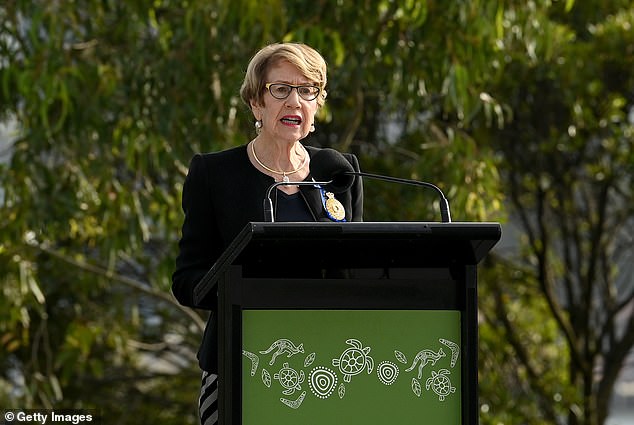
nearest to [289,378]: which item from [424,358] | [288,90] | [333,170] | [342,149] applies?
[424,358]

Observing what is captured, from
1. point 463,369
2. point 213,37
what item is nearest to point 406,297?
point 463,369

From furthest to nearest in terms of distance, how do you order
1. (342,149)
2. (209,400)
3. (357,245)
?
(342,149), (209,400), (357,245)

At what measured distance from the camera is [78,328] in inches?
365

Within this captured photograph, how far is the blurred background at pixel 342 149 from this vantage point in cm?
731

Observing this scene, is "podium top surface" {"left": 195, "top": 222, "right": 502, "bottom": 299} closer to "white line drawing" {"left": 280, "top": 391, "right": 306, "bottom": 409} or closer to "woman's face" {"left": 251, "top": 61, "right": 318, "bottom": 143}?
"white line drawing" {"left": 280, "top": 391, "right": 306, "bottom": 409}

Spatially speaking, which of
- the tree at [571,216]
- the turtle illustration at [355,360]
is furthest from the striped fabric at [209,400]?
the tree at [571,216]

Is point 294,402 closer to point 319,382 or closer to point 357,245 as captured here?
point 319,382

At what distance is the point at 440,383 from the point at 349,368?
0.52 ft

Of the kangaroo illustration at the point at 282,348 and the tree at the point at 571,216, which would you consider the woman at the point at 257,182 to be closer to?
the kangaroo illustration at the point at 282,348

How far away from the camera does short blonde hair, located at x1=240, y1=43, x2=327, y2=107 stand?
2.68 meters

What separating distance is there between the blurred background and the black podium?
12.2ft

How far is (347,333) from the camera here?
2.23 m

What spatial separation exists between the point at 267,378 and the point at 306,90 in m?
0.72

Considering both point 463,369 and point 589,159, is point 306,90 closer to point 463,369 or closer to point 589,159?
point 463,369
